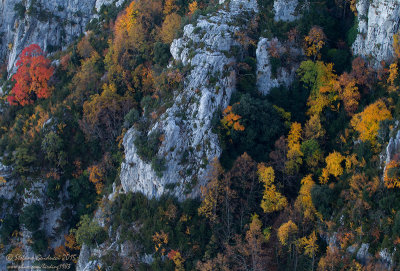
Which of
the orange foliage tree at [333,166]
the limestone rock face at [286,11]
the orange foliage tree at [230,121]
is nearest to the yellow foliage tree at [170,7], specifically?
the limestone rock face at [286,11]

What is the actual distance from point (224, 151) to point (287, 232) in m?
12.5

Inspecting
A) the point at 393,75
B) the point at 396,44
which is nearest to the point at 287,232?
the point at 393,75

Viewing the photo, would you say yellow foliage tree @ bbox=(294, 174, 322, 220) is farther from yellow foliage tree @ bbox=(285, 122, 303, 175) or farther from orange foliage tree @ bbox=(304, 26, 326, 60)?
orange foliage tree @ bbox=(304, 26, 326, 60)

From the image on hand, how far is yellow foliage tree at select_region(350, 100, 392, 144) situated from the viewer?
1559 inches

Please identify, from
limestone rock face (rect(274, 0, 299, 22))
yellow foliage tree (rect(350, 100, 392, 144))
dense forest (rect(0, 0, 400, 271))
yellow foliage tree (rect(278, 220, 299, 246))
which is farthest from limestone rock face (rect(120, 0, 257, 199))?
yellow foliage tree (rect(350, 100, 392, 144))

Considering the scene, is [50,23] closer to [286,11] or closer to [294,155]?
[286,11]

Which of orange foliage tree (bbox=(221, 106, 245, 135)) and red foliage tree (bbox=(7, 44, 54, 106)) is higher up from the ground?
orange foliage tree (bbox=(221, 106, 245, 135))

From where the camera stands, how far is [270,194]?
42.6 m

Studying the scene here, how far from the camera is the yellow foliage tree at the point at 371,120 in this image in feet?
130

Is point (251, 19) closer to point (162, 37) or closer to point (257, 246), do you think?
point (162, 37)

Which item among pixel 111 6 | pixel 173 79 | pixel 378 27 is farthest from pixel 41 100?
pixel 378 27

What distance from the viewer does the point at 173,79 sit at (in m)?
50.2

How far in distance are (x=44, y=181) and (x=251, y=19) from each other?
120 ft

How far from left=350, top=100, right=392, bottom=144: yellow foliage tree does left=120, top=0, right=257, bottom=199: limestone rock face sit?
15.6m
